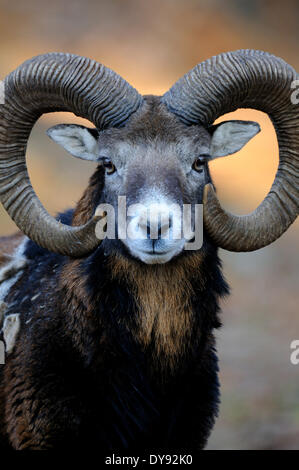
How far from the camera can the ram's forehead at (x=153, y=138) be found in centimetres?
665

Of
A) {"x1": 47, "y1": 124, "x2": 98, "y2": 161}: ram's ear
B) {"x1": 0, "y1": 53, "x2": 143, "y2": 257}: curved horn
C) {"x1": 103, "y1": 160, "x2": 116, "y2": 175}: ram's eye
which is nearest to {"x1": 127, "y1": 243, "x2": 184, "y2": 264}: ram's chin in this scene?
{"x1": 0, "y1": 53, "x2": 143, "y2": 257}: curved horn

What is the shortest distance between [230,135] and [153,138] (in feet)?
3.15

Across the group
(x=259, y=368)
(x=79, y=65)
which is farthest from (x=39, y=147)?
(x=79, y=65)

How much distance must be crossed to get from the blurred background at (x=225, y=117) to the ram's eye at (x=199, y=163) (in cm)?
728

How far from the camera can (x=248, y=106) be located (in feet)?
23.6

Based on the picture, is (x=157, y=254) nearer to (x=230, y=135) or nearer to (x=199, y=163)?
(x=199, y=163)

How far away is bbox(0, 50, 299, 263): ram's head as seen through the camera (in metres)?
6.68

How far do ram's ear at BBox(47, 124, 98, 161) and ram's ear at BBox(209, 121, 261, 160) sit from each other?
1.17m

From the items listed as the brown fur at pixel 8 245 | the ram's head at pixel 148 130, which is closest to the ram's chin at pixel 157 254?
the ram's head at pixel 148 130

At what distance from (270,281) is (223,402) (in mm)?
6095

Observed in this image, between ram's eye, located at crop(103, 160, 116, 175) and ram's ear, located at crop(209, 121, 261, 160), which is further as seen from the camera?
ram's ear, located at crop(209, 121, 261, 160)

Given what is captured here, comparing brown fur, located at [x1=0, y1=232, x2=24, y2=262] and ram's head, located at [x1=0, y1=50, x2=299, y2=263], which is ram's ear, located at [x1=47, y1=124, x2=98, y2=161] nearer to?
ram's head, located at [x1=0, y1=50, x2=299, y2=263]

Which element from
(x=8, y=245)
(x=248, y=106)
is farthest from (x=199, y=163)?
(x=8, y=245)
